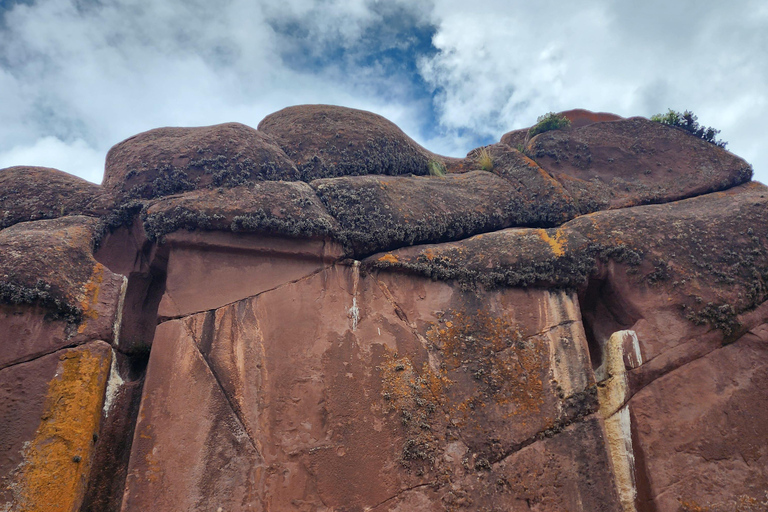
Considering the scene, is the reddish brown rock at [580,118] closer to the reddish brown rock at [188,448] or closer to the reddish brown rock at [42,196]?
the reddish brown rock at [188,448]

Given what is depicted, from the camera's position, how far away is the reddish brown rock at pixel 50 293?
184 inches

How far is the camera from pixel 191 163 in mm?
6266

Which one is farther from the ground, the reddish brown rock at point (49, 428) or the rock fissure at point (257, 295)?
the rock fissure at point (257, 295)

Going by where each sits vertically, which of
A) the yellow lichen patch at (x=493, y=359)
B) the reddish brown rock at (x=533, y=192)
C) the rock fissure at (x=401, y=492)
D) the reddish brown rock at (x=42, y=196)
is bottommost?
the rock fissure at (x=401, y=492)

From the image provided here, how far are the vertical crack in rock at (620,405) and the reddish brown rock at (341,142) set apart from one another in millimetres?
4118

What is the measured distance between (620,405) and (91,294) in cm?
608

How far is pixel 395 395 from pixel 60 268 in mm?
3818

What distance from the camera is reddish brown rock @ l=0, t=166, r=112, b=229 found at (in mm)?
6043

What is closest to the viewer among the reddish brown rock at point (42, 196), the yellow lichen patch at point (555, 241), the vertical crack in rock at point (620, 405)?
the vertical crack in rock at point (620, 405)

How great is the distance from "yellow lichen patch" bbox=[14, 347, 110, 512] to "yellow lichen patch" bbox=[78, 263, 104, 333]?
0.37m

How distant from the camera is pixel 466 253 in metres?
6.42

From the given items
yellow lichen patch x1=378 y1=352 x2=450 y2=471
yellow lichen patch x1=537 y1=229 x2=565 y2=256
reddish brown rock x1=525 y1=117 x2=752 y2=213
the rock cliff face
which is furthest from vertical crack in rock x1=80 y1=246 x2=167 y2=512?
reddish brown rock x1=525 y1=117 x2=752 y2=213

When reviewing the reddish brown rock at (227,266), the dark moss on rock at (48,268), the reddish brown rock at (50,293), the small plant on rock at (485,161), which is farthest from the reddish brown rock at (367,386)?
the small plant on rock at (485,161)

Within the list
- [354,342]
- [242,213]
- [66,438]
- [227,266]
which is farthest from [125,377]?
[354,342]
